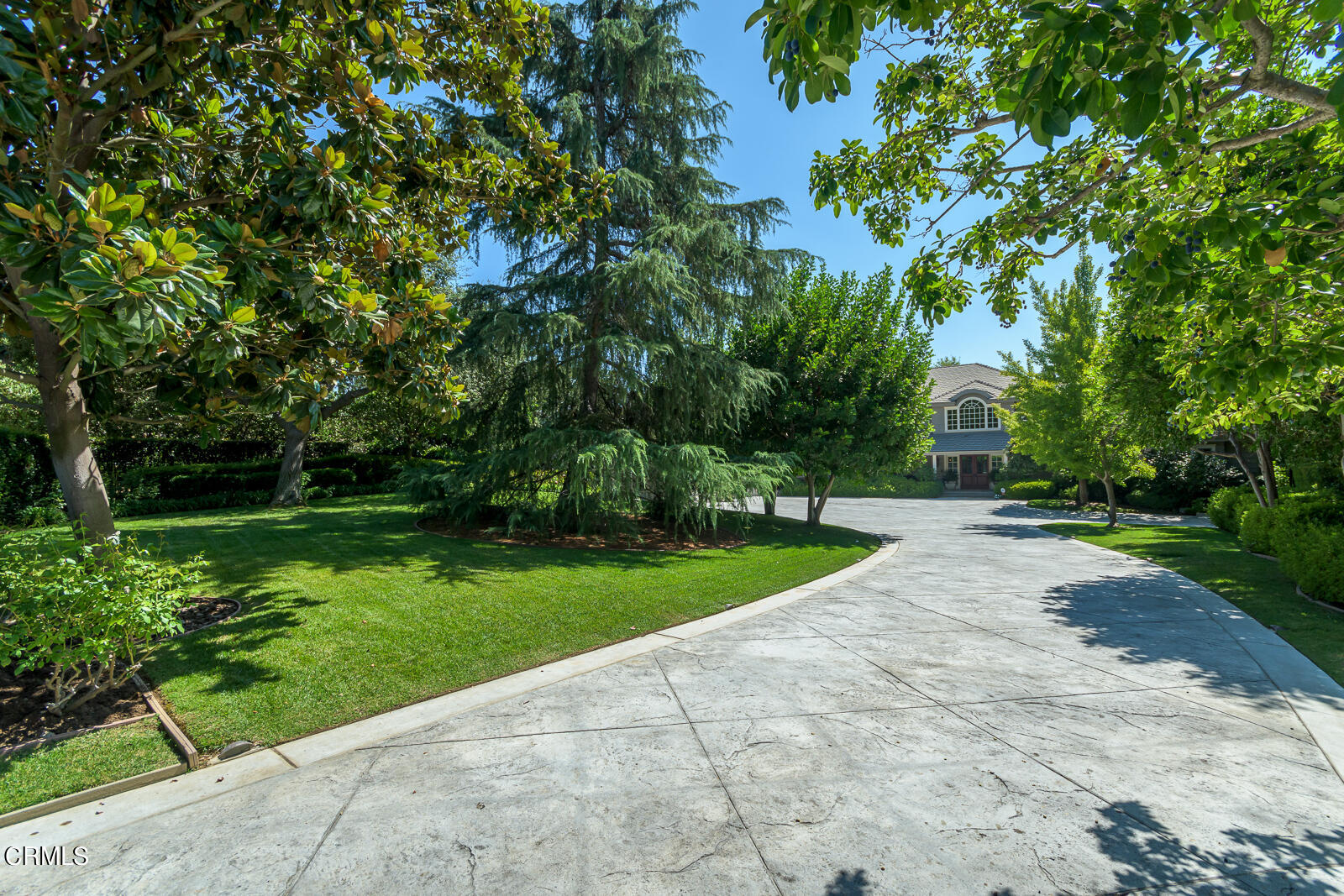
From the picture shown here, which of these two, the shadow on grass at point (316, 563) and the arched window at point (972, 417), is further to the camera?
the arched window at point (972, 417)

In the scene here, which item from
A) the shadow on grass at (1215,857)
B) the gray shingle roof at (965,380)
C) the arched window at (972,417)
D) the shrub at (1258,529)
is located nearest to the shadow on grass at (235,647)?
the shadow on grass at (1215,857)

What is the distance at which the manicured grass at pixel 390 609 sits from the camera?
175 inches

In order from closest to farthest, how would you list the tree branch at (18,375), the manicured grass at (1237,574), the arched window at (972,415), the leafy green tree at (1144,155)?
the leafy green tree at (1144,155) < the tree branch at (18,375) < the manicured grass at (1237,574) < the arched window at (972,415)

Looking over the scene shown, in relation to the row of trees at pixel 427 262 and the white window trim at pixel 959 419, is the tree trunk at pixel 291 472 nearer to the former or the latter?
the row of trees at pixel 427 262

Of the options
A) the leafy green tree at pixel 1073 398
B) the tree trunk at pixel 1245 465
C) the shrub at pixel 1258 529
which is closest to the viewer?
the shrub at pixel 1258 529

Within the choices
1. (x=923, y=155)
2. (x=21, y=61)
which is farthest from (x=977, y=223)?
(x=21, y=61)

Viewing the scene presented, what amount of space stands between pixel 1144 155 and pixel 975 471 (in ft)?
124

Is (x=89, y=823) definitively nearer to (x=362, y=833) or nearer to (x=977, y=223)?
(x=362, y=833)

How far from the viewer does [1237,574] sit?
984 cm

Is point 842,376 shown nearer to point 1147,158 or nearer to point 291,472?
point 1147,158

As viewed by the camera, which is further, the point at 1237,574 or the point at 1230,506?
the point at 1230,506

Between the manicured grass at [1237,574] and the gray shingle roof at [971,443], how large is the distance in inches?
712

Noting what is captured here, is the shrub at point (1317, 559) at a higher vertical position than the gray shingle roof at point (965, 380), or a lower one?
lower

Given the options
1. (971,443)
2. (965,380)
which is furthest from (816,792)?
(965,380)
